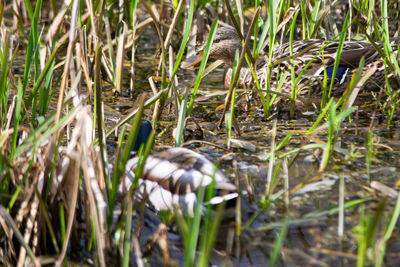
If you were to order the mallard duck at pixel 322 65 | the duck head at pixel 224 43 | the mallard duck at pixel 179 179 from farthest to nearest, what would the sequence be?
the duck head at pixel 224 43, the mallard duck at pixel 322 65, the mallard duck at pixel 179 179

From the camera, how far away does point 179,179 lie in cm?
285

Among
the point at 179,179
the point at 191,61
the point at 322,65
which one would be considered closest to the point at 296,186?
the point at 179,179

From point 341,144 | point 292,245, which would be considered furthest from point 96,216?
point 341,144

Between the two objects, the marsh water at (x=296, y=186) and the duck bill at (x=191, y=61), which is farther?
the duck bill at (x=191, y=61)

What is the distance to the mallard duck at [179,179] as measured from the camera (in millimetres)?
2723

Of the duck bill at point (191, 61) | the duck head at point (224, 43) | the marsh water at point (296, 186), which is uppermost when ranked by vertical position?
the duck head at point (224, 43)

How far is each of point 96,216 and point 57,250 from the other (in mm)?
313

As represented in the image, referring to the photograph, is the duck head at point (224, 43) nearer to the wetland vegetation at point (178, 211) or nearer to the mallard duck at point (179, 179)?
the wetland vegetation at point (178, 211)

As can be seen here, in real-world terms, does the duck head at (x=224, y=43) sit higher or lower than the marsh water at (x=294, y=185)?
higher

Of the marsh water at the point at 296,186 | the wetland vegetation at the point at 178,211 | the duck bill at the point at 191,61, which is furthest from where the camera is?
the duck bill at the point at 191,61

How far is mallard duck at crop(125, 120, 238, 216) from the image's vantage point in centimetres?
272

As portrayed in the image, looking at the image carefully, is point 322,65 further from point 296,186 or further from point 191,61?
point 296,186

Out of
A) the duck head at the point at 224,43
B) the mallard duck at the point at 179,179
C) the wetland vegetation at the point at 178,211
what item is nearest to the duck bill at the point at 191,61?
the duck head at the point at 224,43

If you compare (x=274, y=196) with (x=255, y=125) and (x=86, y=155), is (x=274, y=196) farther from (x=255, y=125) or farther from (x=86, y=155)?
(x=255, y=125)
